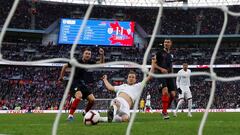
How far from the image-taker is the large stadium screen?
114 ft

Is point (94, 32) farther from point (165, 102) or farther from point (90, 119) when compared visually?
point (90, 119)

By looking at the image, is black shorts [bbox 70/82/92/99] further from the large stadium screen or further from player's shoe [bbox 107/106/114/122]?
the large stadium screen

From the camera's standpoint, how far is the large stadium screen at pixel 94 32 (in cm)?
3462

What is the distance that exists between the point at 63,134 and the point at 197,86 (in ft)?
97.8

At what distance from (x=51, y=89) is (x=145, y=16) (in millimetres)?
13976

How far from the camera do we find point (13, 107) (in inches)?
1058

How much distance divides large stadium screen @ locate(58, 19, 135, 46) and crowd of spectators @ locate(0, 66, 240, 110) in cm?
260

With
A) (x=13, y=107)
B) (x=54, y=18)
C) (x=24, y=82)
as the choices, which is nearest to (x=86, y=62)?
(x=13, y=107)

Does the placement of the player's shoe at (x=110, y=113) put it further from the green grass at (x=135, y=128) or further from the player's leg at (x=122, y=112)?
the green grass at (x=135, y=128)

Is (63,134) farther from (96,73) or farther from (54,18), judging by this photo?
(54,18)

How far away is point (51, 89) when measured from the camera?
30750 mm

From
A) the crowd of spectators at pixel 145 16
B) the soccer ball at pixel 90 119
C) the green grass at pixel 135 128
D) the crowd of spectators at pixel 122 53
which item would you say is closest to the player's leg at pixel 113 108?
the green grass at pixel 135 128

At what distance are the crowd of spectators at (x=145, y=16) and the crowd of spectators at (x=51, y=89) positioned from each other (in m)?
5.40

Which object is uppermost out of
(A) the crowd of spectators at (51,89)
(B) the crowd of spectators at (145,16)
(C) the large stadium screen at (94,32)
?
(B) the crowd of spectators at (145,16)
